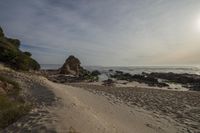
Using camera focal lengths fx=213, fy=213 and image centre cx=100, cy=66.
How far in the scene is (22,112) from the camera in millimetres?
7469

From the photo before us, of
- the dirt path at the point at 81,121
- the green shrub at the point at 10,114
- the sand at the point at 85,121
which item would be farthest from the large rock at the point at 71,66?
the green shrub at the point at 10,114

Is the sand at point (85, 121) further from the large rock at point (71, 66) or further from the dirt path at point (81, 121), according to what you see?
the large rock at point (71, 66)

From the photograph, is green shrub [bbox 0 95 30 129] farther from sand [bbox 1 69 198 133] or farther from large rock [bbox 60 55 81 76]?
large rock [bbox 60 55 81 76]

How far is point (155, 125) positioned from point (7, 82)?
8860mm

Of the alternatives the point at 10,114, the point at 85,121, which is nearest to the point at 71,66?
the point at 10,114

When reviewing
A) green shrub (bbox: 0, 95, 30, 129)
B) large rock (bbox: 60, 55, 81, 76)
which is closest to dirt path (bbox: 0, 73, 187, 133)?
green shrub (bbox: 0, 95, 30, 129)

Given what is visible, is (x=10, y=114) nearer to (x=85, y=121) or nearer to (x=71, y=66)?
(x=85, y=121)

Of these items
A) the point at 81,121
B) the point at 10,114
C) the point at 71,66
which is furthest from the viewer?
the point at 71,66

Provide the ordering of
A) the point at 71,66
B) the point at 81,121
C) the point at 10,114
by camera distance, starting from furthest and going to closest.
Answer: the point at 71,66 < the point at 10,114 < the point at 81,121

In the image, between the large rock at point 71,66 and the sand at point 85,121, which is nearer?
the sand at point 85,121

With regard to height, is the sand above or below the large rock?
below

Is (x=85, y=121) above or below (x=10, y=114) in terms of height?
below

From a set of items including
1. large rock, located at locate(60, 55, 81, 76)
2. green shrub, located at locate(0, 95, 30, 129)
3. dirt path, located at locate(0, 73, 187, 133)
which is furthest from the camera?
large rock, located at locate(60, 55, 81, 76)

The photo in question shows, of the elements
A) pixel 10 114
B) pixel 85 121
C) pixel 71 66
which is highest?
pixel 71 66
